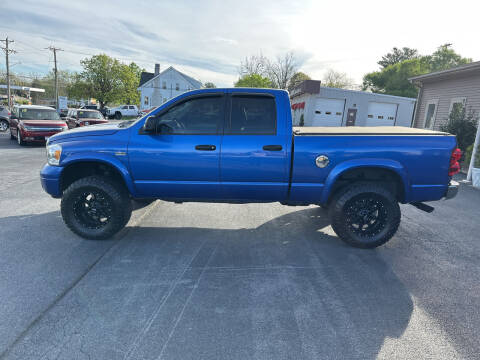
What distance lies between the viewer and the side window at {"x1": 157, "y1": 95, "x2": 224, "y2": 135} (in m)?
3.99

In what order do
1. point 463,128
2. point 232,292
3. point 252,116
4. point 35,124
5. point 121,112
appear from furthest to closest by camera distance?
point 121,112, point 35,124, point 463,128, point 252,116, point 232,292

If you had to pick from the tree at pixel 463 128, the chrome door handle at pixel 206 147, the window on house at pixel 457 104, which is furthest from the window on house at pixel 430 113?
the chrome door handle at pixel 206 147

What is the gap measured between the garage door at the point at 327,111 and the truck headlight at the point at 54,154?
73.8 ft

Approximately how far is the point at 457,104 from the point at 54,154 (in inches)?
626

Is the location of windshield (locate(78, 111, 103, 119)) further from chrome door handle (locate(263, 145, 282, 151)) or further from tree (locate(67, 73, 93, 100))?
tree (locate(67, 73, 93, 100))

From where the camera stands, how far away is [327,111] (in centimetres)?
2448

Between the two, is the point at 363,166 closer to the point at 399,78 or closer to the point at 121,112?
the point at 399,78

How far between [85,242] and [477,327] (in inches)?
174

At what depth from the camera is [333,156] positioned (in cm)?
381

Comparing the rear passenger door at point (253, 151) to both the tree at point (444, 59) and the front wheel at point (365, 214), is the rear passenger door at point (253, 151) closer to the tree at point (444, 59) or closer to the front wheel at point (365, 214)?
the front wheel at point (365, 214)

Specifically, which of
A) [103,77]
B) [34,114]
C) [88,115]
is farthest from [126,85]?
[34,114]

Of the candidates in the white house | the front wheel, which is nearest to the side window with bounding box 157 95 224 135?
the front wheel

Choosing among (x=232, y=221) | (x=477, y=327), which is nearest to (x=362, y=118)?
(x=232, y=221)

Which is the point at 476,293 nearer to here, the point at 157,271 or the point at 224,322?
the point at 224,322
